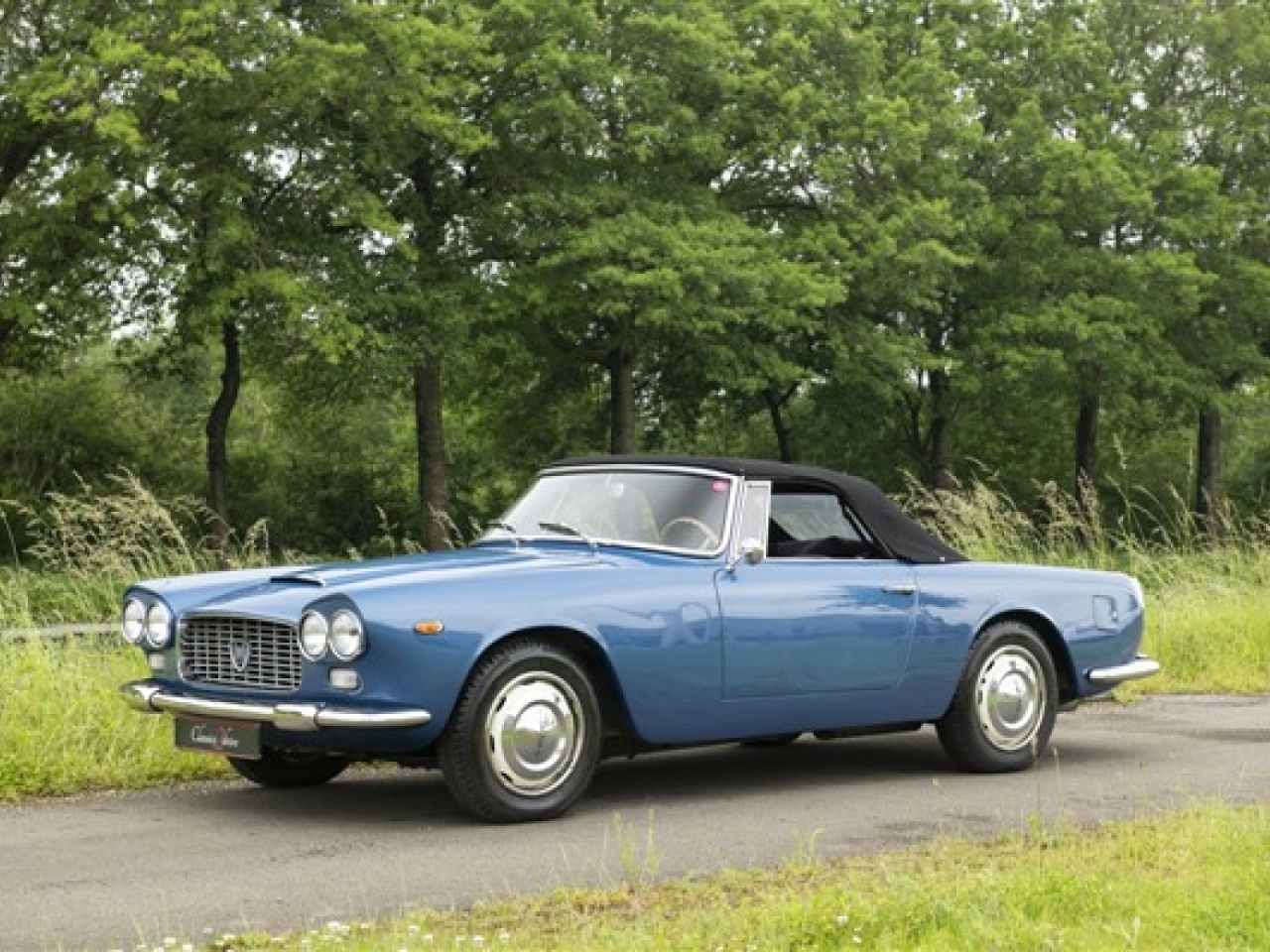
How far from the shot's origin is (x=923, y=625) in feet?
28.5

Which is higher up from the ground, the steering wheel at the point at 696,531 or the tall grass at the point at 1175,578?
the steering wheel at the point at 696,531

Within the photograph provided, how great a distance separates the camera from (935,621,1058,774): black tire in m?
8.89

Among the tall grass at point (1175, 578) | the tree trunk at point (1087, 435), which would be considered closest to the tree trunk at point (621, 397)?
the tree trunk at point (1087, 435)

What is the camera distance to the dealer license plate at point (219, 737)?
24.1 feet

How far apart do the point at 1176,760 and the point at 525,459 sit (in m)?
30.5

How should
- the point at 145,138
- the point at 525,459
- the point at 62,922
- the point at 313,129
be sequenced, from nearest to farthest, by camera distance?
the point at 62,922
the point at 145,138
the point at 313,129
the point at 525,459

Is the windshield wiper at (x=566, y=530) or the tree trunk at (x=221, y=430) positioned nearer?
the windshield wiper at (x=566, y=530)

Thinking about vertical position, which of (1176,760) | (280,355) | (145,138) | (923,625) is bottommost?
(1176,760)

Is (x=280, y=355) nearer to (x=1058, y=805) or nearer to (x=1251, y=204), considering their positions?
(x=1251, y=204)

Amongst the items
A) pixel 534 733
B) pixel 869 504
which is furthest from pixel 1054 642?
pixel 534 733

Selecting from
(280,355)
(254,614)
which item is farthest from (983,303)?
(254,614)

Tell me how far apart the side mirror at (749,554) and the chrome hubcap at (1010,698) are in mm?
1465

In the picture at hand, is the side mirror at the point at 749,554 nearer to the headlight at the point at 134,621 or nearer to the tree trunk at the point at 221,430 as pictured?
the headlight at the point at 134,621

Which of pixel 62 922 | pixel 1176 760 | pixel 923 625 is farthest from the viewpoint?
pixel 1176 760
